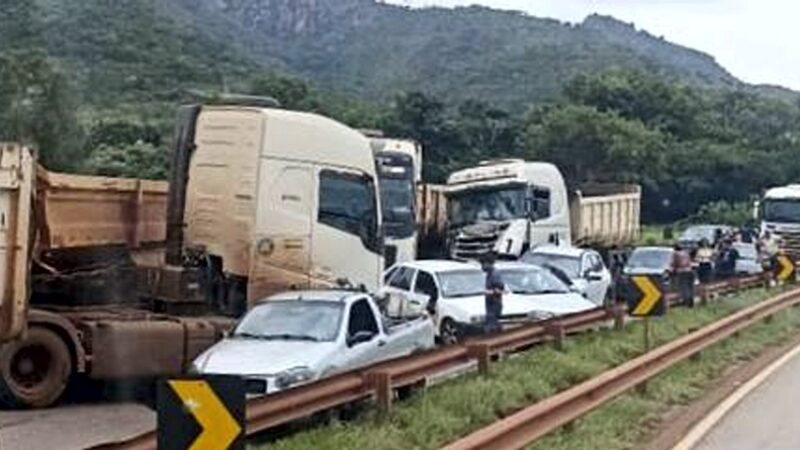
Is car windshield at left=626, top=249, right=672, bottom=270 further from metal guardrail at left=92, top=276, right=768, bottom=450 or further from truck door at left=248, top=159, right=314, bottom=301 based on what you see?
truck door at left=248, top=159, right=314, bottom=301

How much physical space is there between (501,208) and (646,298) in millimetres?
16166

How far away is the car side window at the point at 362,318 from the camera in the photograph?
16.0 metres

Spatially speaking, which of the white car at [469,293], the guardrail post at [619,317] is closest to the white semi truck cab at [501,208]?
the white car at [469,293]

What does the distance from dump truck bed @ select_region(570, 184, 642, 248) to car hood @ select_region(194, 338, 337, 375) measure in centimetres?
2552

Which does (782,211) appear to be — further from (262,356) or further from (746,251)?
(262,356)

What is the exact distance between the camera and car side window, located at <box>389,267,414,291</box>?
984 inches

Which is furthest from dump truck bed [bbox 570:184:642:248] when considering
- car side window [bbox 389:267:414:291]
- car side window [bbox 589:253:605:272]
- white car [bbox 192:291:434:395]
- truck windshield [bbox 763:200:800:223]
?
white car [bbox 192:291:434:395]

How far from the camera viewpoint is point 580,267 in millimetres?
30828

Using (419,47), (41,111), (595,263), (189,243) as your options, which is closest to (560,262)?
(595,263)

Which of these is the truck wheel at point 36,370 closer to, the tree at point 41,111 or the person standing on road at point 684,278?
the person standing on road at point 684,278

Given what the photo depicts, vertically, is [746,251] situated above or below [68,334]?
below

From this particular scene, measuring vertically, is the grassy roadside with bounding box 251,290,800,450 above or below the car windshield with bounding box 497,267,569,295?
below

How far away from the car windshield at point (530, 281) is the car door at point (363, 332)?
923 cm

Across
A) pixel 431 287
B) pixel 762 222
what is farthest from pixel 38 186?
pixel 762 222
